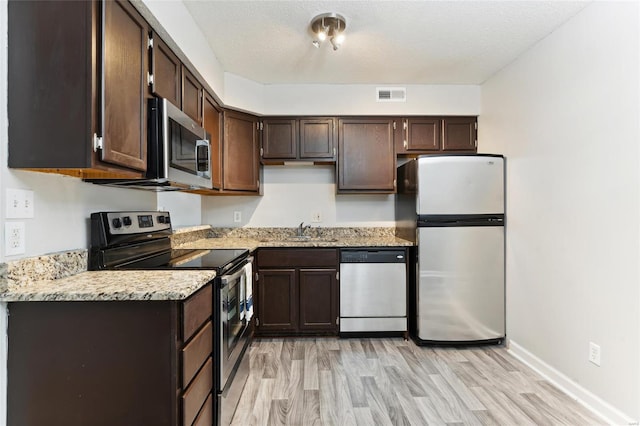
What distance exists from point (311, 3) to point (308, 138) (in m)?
1.42

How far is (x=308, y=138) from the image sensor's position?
3.37 metres

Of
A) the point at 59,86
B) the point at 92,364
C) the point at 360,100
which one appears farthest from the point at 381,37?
the point at 92,364

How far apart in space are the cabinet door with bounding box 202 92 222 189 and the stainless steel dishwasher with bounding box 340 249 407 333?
52.5 inches

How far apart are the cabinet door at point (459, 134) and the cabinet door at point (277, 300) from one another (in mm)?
2046

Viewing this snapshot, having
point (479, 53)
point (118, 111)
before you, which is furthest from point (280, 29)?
point (479, 53)

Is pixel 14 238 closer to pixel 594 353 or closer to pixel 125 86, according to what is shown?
pixel 125 86

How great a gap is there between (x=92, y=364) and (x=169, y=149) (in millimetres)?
1003

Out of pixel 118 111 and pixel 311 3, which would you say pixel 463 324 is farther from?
pixel 118 111

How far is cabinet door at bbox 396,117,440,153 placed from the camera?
3.41 m

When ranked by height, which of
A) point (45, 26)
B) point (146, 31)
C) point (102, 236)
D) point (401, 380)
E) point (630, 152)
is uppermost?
point (146, 31)

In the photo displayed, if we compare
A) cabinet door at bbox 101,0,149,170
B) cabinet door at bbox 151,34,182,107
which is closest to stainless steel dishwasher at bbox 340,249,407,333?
cabinet door at bbox 151,34,182,107

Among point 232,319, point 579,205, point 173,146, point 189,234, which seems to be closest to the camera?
point 173,146

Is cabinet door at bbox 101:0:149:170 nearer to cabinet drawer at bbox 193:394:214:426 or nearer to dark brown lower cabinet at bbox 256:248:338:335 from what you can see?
cabinet drawer at bbox 193:394:214:426

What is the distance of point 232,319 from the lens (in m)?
1.98
